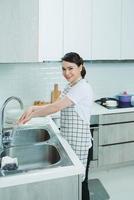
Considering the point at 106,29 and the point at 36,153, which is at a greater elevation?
the point at 106,29

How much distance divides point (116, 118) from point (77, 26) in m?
1.11

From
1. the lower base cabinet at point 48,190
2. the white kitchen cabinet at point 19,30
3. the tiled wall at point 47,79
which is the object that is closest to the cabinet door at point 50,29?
the tiled wall at point 47,79

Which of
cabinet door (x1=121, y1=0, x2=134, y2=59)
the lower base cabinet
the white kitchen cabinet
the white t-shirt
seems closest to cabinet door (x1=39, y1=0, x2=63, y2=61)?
the white kitchen cabinet

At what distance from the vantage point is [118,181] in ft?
10.1

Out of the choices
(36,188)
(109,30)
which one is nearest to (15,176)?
(36,188)

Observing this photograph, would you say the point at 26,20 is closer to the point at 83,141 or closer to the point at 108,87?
the point at 83,141

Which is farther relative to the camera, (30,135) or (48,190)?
(30,135)

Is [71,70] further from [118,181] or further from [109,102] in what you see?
[118,181]

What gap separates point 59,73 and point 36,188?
80.4 inches

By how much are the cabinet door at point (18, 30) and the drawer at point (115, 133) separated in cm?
125

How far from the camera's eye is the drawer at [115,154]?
3070mm

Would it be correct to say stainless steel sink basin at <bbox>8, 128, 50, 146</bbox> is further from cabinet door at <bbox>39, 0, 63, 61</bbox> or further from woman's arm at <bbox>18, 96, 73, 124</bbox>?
cabinet door at <bbox>39, 0, 63, 61</bbox>

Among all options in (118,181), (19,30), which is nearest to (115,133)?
(118,181)

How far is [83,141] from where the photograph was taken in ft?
6.16
